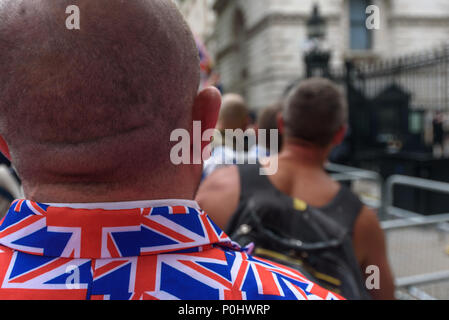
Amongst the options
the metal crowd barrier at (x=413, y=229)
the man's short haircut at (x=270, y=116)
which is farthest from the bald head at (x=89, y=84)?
the man's short haircut at (x=270, y=116)

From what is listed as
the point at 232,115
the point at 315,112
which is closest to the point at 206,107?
the point at 315,112

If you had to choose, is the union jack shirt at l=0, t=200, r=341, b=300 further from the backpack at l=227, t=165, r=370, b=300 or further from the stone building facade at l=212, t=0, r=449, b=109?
the stone building facade at l=212, t=0, r=449, b=109

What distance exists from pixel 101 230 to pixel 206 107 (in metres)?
0.38

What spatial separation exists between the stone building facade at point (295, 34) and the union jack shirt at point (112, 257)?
1877 cm

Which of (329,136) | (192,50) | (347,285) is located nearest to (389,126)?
(329,136)

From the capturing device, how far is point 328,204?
88.6 inches

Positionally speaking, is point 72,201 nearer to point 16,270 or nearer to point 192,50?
point 16,270

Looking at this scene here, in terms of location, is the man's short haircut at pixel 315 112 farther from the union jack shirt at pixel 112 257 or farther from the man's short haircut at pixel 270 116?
the union jack shirt at pixel 112 257

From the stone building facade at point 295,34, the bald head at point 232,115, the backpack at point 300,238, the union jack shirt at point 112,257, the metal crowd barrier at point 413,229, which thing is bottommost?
the metal crowd barrier at point 413,229

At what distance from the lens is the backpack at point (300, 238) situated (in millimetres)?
1965

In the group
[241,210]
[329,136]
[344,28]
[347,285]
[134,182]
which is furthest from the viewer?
[344,28]

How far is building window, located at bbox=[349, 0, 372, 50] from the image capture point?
2218cm
